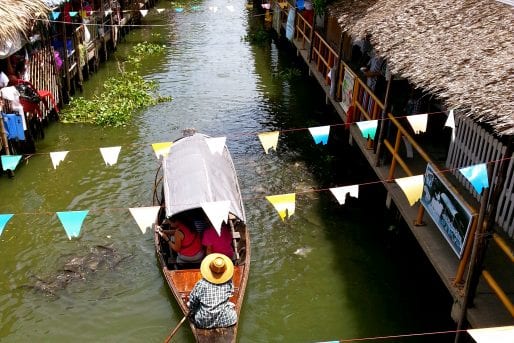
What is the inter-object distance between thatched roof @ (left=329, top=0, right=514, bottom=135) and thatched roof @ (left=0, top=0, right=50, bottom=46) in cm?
783

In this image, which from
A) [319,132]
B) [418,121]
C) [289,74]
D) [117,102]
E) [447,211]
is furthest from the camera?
[289,74]

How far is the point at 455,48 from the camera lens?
8.51 m

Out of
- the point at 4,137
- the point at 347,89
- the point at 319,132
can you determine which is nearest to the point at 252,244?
the point at 319,132

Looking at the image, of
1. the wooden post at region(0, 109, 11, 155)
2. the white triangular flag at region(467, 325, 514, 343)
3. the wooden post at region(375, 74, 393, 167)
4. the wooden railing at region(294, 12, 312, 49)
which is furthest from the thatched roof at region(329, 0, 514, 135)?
the wooden post at region(0, 109, 11, 155)

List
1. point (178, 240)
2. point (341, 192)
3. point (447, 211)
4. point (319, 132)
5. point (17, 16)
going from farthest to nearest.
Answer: point (17, 16), point (319, 132), point (178, 240), point (341, 192), point (447, 211)

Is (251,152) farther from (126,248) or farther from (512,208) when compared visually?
(512,208)

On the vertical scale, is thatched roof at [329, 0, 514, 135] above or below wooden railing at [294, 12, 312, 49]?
above

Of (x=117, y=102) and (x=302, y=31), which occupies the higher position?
(x=302, y=31)

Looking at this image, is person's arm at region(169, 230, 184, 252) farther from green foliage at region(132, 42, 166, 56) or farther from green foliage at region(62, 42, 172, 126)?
green foliage at region(132, 42, 166, 56)

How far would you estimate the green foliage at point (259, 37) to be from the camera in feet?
83.9

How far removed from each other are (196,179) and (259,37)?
17791 millimetres

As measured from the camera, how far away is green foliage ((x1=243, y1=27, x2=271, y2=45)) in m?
25.6

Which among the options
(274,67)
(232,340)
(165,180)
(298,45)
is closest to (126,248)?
(165,180)

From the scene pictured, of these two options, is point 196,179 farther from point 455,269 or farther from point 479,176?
point 479,176
